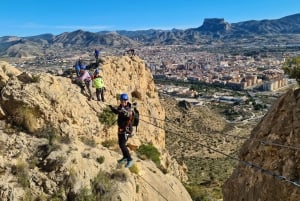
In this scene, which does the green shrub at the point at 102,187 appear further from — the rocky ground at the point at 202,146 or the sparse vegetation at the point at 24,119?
the rocky ground at the point at 202,146

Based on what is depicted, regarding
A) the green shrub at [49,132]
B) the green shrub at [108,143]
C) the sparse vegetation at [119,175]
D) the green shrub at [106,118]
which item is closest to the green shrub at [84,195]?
the sparse vegetation at [119,175]

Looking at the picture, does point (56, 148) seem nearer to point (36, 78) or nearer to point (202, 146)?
point (36, 78)

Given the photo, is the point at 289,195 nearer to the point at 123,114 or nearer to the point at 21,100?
the point at 123,114

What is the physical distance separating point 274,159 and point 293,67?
3.57 meters

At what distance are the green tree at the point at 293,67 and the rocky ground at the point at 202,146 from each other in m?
12.7

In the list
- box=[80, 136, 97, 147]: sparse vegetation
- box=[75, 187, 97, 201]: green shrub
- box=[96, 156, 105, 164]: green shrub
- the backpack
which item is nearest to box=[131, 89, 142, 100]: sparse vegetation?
box=[80, 136, 97, 147]: sparse vegetation

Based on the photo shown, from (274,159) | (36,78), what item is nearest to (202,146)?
(36,78)

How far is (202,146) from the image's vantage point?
207ft

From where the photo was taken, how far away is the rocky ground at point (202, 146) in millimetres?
43719

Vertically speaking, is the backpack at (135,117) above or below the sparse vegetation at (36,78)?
below

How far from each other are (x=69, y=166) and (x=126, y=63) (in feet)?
60.5

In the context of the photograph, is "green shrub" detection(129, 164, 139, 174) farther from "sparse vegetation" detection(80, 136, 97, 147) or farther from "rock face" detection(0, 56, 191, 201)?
"sparse vegetation" detection(80, 136, 97, 147)

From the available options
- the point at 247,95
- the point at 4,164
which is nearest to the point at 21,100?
the point at 4,164

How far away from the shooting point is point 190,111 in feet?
293
